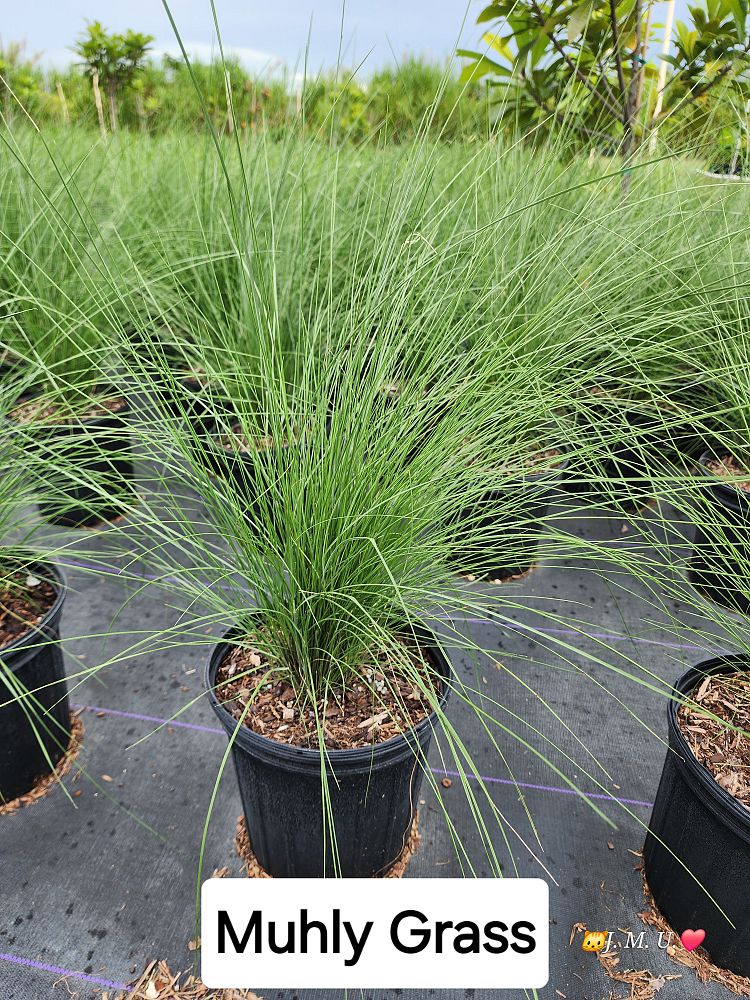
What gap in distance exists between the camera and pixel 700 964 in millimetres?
1006

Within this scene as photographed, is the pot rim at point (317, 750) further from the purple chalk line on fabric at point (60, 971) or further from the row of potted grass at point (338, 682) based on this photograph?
the purple chalk line on fabric at point (60, 971)

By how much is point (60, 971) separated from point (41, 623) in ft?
1.66

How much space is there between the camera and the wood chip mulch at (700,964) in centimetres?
98

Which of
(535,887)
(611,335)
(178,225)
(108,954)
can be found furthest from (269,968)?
(178,225)

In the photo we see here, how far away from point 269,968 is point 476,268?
3.68 feet

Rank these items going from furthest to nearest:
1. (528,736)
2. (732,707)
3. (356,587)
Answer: (528,736) < (732,707) < (356,587)

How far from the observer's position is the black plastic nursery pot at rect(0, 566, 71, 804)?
107 cm

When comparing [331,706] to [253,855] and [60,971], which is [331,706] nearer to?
[253,855]

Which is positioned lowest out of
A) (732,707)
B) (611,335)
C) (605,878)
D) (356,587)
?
(605,878)

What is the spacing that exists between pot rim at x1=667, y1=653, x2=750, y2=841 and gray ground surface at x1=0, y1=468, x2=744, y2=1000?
58mm

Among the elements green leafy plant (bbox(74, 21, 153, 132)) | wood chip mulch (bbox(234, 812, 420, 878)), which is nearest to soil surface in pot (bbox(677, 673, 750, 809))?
wood chip mulch (bbox(234, 812, 420, 878))

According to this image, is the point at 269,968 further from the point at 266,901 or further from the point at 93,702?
the point at 93,702

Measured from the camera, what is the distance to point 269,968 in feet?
3.12

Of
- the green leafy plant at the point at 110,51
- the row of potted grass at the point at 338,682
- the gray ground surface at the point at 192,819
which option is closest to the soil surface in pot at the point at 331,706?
the row of potted grass at the point at 338,682
